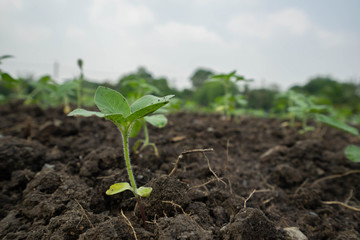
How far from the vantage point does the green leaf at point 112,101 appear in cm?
91

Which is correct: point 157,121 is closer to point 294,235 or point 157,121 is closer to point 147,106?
point 147,106

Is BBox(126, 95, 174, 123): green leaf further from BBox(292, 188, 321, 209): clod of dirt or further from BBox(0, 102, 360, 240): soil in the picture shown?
BBox(292, 188, 321, 209): clod of dirt

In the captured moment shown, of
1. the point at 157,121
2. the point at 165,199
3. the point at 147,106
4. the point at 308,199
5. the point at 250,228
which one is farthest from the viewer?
the point at 308,199

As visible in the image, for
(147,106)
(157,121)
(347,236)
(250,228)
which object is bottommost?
(347,236)

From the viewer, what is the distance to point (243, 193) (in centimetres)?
139

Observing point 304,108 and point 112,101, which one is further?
point 304,108

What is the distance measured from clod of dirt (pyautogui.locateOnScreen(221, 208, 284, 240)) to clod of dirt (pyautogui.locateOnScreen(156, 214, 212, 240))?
89mm

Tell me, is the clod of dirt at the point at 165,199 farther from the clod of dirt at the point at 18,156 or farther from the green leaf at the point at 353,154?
the green leaf at the point at 353,154

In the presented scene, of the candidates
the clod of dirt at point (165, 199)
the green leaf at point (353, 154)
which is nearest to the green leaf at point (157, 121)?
the clod of dirt at point (165, 199)

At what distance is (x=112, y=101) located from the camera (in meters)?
0.92

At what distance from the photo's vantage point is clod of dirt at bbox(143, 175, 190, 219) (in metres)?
1.02

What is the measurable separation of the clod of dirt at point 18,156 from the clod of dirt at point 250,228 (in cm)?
128

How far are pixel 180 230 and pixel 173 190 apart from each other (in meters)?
0.22

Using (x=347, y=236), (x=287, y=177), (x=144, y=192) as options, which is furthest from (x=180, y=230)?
(x=287, y=177)
